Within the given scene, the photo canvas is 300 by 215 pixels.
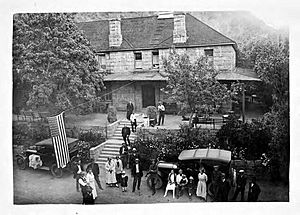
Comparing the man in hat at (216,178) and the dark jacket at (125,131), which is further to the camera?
the dark jacket at (125,131)

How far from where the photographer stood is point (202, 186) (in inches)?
137

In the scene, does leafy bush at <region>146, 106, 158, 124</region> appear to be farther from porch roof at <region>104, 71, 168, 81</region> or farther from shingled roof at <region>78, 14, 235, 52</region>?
shingled roof at <region>78, 14, 235, 52</region>

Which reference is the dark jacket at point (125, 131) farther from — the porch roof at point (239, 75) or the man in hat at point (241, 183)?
the man in hat at point (241, 183)

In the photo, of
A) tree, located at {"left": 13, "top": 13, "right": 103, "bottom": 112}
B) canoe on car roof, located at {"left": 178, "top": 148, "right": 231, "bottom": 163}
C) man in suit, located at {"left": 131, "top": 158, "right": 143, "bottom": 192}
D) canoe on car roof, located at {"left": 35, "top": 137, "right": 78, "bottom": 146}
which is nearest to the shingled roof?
tree, located at {"left": 13, "top": 13, "right": 103, "bottom": 112}

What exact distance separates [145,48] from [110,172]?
43.3 inches

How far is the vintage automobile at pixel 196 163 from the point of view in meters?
3.48

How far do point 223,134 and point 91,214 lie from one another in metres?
1.29

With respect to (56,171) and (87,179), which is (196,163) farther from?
(56,171)

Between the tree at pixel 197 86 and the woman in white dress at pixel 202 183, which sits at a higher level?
the tree at pixel 197 86

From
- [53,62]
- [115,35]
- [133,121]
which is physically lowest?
[133,121]

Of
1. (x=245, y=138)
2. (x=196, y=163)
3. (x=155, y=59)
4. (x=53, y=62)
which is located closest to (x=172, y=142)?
(x=196, y=163)

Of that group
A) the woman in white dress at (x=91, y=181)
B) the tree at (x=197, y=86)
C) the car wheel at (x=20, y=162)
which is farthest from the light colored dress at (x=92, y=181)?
the tree at (x=197, y=86)

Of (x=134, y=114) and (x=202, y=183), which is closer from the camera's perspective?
(x=202, y=183)

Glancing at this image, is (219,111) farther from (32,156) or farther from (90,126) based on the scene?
(32,156)
